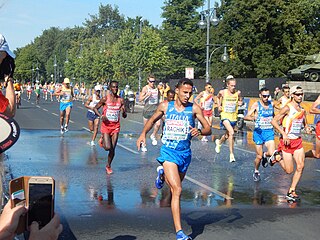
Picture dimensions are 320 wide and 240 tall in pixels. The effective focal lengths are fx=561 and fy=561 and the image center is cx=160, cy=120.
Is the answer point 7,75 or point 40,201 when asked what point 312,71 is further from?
point 40,201

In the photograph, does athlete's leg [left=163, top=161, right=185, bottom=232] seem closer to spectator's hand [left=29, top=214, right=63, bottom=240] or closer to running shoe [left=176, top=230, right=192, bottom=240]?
running shoe [left=176, top=230, right=192, bottom=240]

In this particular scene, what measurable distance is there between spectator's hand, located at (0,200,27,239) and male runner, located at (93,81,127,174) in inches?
338

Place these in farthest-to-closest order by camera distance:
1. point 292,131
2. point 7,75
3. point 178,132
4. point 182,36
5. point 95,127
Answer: point 182,36 → point 95,127 → point 292,131 → point 178,132 → point 7,75

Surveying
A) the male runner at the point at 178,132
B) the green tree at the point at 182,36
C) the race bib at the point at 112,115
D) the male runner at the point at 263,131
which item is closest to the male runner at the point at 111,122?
the race bib at the point at 112,115

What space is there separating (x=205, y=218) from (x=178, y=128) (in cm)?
140

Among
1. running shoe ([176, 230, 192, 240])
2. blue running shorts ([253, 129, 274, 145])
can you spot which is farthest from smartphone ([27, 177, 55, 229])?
blue running shorts ([253, 129, 274, 145])

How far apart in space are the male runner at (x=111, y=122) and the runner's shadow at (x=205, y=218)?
3566mm

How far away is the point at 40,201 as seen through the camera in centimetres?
228

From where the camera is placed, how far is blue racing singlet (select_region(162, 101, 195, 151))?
6.83 meters

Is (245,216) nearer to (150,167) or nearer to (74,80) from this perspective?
(150,167)

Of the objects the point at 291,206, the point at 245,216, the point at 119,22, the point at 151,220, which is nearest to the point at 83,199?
the point at 151,220

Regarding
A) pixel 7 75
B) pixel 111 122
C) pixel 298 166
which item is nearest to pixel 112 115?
pixel 111 122

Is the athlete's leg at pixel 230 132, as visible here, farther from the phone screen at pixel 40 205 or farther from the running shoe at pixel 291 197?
the phone screen at pixel 40 205

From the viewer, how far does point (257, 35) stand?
52.0m
